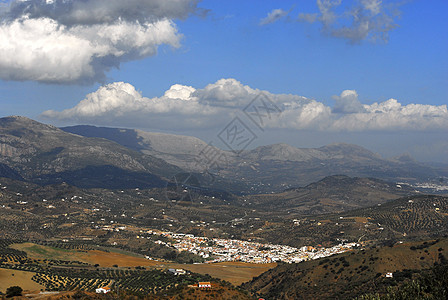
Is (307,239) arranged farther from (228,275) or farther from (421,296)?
(421,296)

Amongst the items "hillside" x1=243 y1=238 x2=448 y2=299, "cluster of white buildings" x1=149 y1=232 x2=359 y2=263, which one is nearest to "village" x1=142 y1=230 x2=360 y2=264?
"cluster of white buildings" x1=149 y1=232 x2=359 y2=263

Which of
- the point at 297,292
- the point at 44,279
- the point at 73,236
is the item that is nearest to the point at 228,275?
the point at 297,292

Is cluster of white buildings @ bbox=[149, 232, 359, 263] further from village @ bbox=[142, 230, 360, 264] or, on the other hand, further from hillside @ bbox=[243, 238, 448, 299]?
hillside @ bbox=[243, 238, 448, 299]

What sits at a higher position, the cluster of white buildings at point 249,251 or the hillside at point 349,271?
the hillside at point 349,271

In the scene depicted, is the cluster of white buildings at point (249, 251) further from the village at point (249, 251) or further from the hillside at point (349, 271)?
the hillside at point (349, 271)

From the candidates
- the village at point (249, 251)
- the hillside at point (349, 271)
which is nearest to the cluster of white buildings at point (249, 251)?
the village at point (249, 251)

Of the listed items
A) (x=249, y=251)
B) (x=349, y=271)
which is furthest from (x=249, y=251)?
(x=349, y=271)

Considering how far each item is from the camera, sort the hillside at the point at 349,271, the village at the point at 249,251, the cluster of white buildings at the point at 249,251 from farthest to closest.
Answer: the cluster of white buildings at the point at 249,251 < the village at the point at 249,251 < the hillside at the point at 349,271
